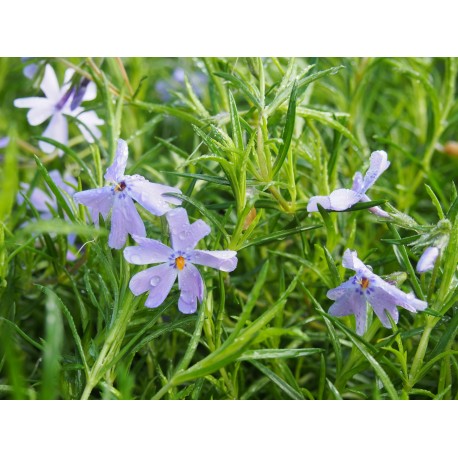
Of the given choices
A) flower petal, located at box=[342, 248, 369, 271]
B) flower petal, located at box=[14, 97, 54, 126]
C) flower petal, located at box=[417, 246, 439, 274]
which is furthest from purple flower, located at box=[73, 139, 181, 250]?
flower petal, located at box=[14, 97, 54, 126]

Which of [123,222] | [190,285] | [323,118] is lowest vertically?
[190,285]

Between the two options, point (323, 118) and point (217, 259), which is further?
point (323, 118)

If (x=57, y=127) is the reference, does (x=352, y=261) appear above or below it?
below

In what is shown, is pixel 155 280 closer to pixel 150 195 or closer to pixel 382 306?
pixel 150 195

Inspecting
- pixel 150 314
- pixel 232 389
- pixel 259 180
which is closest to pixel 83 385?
pixel 150 314

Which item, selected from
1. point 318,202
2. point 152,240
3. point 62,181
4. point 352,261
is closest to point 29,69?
point 62,181

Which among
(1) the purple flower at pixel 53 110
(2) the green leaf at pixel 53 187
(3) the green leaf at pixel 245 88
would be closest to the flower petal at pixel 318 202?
(3) the green leaf at pixel 245 88

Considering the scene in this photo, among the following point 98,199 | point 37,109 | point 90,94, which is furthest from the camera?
point 90,94
